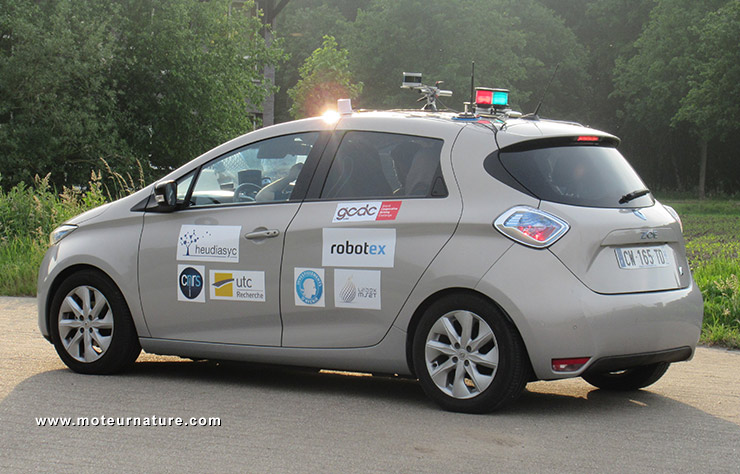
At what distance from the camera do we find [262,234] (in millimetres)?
6254

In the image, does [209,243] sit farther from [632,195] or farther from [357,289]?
[632,195]

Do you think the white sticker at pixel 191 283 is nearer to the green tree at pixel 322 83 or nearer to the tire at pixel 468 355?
the tire at pixel 468 355

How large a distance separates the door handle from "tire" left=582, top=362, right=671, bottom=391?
2021mm

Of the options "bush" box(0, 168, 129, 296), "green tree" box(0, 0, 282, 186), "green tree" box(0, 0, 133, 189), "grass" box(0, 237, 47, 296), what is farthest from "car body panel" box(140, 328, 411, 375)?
"green tree" box(0, 0, 133, 189)

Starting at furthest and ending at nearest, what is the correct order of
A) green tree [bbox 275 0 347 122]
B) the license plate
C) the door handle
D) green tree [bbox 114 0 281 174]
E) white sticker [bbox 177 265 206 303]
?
green tree [bbox 275 0 347 122] < green tree [bbox 114 0 281 174] < white sticker [bbox 177 265 206 303] < the door handle < the license plate

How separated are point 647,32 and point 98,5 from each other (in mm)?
34542

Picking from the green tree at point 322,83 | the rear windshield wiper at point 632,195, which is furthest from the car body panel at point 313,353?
the green tree at point 322,83

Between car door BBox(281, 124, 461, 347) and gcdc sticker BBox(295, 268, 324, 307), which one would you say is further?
gcdc sticker BBox(295, 268, 324, 307)

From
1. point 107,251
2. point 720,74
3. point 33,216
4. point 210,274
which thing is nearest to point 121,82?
point 33,216

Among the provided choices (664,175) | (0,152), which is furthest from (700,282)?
(664,175)

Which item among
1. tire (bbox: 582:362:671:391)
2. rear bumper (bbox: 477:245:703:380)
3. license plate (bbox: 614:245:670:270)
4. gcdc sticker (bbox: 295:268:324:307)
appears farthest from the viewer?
tire (bbox: 582:362:671:391)

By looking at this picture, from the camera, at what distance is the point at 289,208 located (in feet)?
20.5

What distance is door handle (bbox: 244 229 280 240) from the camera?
20.4 feet

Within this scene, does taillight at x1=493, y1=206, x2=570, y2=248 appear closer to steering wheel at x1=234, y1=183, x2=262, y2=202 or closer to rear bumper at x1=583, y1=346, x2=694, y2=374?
rear bumper at x1=583, y1=346, x2=694, y2=374
